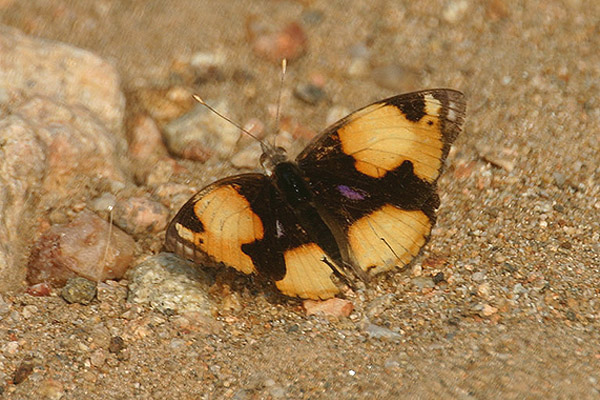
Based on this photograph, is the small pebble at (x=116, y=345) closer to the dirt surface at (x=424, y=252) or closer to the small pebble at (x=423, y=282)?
the dirt surface at (x=424, y=252)

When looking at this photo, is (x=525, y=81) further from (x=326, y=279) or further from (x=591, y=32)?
(x=326, y=279)

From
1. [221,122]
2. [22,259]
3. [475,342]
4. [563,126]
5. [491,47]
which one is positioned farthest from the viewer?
[491,47]

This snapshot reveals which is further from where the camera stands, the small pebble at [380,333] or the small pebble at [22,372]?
the small pebble at [380,333]

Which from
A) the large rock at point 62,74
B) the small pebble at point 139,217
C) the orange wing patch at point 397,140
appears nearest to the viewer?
the orange wing patch at point 397,140

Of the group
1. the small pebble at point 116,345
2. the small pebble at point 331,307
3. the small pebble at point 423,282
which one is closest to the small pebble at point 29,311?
the small pebble at point 116,345

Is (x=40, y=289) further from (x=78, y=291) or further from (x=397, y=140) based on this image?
(x=397, y=140)

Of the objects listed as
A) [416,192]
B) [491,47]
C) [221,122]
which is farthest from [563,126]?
[221,122]

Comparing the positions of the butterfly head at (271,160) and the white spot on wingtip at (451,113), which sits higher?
the white spot on wingtip at (451,113)
